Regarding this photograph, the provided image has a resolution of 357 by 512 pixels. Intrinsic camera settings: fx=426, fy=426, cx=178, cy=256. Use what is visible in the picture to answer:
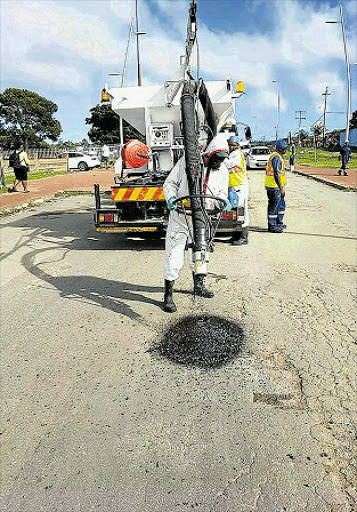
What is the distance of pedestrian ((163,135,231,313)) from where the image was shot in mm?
4215

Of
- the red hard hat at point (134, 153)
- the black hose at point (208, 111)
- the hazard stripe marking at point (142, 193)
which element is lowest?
the hazard stripe marking at point (142, 193)

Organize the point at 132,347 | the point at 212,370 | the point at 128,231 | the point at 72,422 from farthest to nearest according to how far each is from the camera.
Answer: the point at 128,231
the point at 132,347
the point at 212,370
the point at 72,422

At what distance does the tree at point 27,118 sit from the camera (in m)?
55.3

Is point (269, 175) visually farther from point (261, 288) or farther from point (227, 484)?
point (227, 484)

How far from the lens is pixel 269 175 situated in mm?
8234

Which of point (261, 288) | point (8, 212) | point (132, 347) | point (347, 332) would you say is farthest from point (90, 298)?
point (8, 212)

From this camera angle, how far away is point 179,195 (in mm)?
4336

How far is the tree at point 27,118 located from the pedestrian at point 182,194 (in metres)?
54.4

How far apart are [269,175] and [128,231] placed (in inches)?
121

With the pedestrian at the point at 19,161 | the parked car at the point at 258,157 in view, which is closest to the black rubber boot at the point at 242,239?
the pedestrian at the point at 19,161

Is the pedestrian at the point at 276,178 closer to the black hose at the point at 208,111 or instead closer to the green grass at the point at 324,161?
the black hose at the point at 208,111

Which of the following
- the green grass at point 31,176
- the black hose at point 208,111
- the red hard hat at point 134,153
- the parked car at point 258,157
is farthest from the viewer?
the parked car at point 258,157

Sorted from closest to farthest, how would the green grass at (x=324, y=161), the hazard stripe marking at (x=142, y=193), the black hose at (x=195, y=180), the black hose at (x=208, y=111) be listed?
the black hose at (x=195, y=180) → the black hose at (x=208, y=111) → the hazard stripe marking at (x=142, y=193) → the green grass at (x=324, y=161)

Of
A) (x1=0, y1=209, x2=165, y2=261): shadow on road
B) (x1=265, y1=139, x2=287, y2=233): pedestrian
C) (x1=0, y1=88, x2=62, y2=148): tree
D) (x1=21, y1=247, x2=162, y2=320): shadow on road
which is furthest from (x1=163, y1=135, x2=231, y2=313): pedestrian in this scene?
(x1=0, y1=88, x2=62, y2=148): tree
